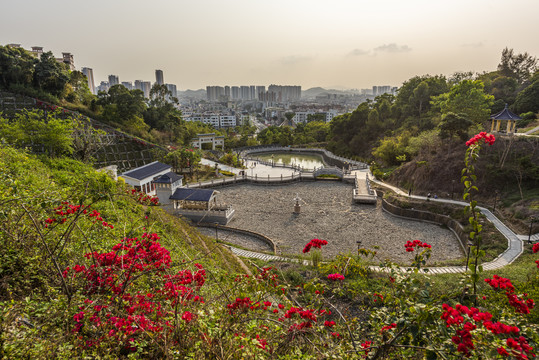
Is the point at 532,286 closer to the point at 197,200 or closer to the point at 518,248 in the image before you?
the point at 518,248

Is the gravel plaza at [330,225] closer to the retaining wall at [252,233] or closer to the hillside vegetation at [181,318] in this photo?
the retaining wall at [252,233]

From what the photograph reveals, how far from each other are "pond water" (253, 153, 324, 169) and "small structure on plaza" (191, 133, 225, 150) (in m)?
6.17

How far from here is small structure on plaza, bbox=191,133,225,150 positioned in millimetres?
41031

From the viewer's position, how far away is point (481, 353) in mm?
2348

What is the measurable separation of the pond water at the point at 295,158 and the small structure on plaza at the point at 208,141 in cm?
617

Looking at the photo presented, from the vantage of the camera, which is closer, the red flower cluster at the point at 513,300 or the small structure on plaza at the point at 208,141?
the red flower cluster at the point at 513,300

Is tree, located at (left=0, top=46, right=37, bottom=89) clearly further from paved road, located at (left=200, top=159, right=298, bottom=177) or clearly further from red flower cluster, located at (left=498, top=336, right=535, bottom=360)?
red flower cluster, located at (left=498, top=336, right=535, bottom=360)

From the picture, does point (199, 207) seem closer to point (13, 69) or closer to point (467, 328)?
point (467, 328)

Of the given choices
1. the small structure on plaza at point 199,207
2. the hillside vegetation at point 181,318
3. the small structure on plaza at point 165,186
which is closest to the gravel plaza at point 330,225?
the small structure on plaza at point 199,207

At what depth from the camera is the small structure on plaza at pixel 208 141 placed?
41.0m

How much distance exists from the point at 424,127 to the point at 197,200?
91.9ft

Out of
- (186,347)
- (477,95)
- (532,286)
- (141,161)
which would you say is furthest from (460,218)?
(141,161)

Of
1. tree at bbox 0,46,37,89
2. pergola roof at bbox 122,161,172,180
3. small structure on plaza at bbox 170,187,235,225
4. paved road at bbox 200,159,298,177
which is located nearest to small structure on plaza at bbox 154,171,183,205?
small structure on plaza at bbox 170,187,235,225

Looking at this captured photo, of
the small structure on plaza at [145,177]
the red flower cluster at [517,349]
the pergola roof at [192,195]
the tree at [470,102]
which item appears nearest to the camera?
the red flower cluster at [517,349]
